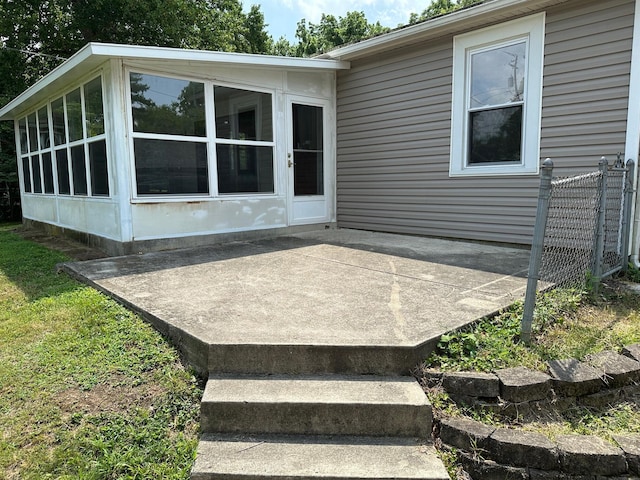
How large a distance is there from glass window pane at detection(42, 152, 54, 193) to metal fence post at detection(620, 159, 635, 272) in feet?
29.3

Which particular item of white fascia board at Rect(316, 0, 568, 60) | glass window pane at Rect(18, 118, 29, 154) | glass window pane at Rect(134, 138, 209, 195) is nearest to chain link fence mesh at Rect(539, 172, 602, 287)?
white fascia board at Rect(316, 0, 568, 60)

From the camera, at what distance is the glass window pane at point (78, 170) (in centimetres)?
640

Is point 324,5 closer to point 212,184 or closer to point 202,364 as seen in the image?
point 212,184

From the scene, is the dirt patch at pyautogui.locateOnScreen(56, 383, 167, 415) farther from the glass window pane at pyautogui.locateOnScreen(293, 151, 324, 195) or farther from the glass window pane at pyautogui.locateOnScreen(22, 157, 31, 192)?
the glass window pane at pyautogui.locateOnScreen(22, 157, 31, 192)

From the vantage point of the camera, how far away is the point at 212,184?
595cm

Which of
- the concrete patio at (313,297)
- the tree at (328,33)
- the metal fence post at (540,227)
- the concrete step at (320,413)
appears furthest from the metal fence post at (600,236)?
the tree at (328,33)

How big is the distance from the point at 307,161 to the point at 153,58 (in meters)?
2.89

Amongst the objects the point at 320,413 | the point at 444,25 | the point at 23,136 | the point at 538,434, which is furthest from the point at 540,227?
the point at 23,136

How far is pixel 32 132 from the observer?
877 cm

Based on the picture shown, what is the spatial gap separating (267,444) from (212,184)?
4481 mm

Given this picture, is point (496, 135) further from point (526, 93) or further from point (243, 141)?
point (243, 141)

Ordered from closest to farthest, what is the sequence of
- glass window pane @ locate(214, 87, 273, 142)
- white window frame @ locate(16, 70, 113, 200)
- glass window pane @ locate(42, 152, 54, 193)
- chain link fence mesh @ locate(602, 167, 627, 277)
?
chain link fence mesh @ locate(602, 167, 627, 277)
white window frame @ locate(16, 70, 113, 200)
glass window pane @ locate(214, 87, 273, 142)
glass window pane @ locate(42, 152, 54, 193)

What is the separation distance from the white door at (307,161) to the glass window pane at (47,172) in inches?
185

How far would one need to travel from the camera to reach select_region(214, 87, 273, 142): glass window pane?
5961 millimetres
